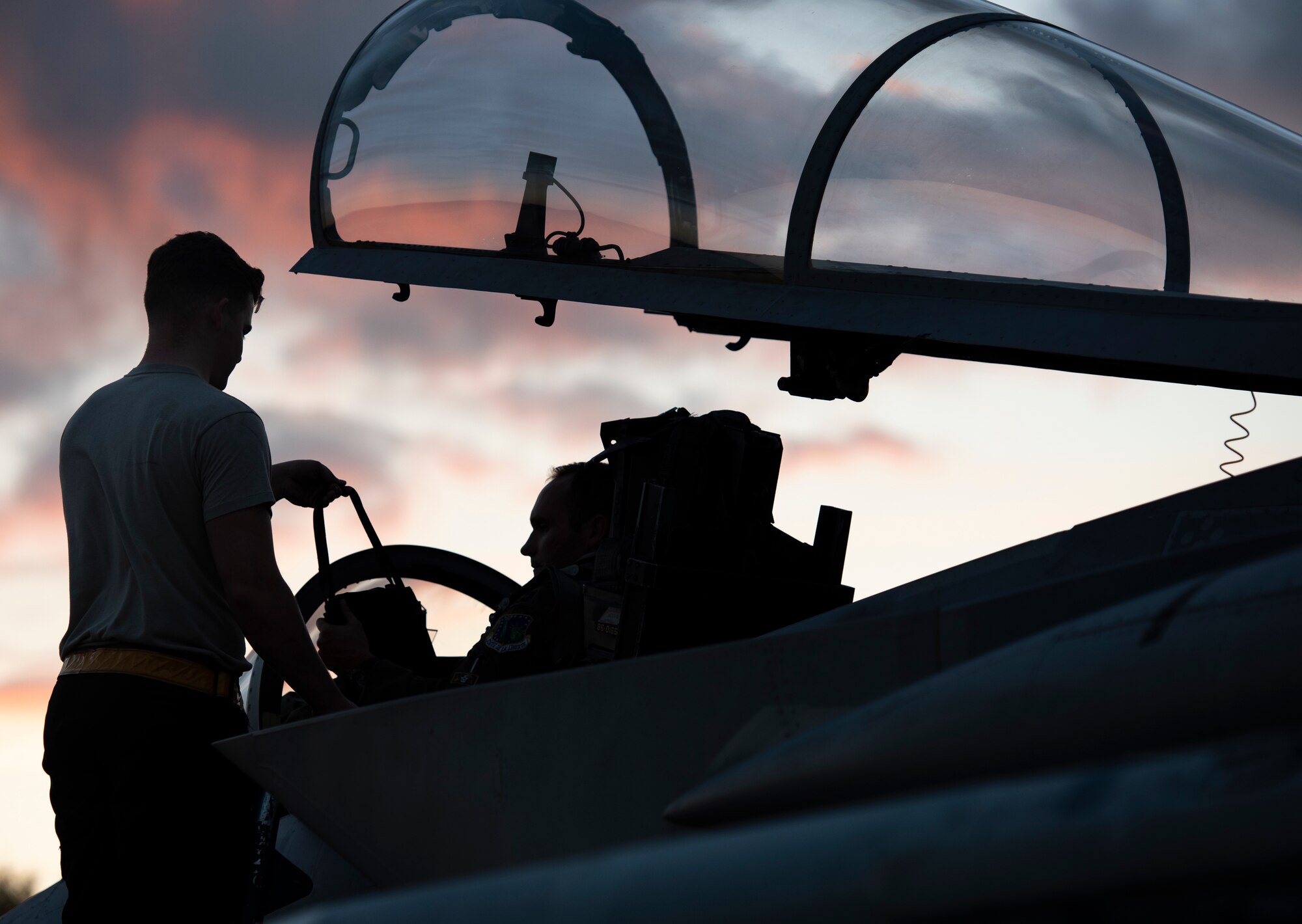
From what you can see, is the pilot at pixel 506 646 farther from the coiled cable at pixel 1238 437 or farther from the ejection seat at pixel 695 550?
the coiled cable at pixel 1238 437

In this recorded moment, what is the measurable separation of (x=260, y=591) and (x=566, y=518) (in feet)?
5.57

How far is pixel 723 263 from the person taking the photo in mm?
2896

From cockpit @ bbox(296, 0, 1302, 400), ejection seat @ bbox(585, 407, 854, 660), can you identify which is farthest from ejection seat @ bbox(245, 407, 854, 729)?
cockpit @ bbox(296, 0, 1302, 400)

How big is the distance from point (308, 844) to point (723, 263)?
1703mm

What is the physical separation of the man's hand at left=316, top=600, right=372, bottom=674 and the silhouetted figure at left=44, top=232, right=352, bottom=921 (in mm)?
668

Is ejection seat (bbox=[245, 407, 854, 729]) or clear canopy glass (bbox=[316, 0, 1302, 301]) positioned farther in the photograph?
ejection seat (bbox=[245, 407, 854, 729])

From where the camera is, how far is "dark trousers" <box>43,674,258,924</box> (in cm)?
212

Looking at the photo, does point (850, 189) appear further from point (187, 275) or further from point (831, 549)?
point (187, 275)

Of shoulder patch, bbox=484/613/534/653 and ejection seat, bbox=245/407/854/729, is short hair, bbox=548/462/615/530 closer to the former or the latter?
ejection seat, bbox=245/407/854/729

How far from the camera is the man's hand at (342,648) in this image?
10.1 ft

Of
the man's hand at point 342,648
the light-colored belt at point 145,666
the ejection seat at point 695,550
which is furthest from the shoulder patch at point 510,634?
the light-colored belt at point 145,666

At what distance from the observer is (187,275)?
2479 millimetres

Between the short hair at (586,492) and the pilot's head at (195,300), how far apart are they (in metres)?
1.50

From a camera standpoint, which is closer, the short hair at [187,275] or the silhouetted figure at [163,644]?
the silhouetted figure at [163,644]
